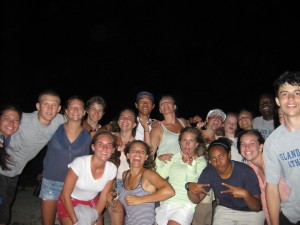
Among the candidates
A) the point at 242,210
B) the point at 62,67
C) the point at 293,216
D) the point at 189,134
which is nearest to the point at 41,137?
the point at 189,134

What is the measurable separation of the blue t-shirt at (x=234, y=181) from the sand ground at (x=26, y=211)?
2.30m

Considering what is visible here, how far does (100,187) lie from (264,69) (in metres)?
42.7

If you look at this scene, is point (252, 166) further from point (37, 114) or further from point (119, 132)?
point (37, 114)

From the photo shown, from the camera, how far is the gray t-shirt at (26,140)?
462 cm

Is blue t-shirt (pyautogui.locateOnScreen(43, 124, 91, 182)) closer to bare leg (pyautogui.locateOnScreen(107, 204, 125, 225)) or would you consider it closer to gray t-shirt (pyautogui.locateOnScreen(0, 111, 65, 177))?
gray t-shirt (pyautogui.locateOnScreen(0, 111, 65, 177))

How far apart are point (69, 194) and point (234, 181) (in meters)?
2.35

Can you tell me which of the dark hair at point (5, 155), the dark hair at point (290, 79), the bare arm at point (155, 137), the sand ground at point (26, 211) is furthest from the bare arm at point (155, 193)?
the dark hair at point (5, 155)

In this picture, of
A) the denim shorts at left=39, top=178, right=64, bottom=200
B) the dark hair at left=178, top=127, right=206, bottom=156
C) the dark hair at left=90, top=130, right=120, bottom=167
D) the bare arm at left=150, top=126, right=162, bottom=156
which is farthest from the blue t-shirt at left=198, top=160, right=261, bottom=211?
the denim shorts at left=39, top=178, right=64, bottom=200

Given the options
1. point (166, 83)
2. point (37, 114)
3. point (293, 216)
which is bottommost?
point (293, 216)

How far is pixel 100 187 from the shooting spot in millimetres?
4234

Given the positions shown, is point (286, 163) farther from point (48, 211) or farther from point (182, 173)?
point (48, 211)

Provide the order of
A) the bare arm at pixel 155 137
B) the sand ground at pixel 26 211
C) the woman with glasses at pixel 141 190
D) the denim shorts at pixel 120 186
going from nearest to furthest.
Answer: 1. the woman with glasses at pixel 141 190
2. the denim shorts at pixel 120 186
3. the bare arm at pixel 155 137
4. the sand ground at pixel 26 211

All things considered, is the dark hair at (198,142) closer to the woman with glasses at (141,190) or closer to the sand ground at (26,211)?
the woman with glasses at (141,190)

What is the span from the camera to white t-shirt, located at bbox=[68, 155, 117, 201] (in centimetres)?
412
